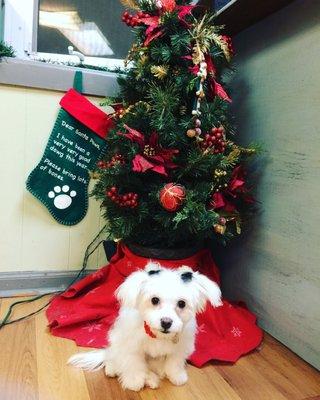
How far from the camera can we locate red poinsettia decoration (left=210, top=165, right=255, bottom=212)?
1.15 metres

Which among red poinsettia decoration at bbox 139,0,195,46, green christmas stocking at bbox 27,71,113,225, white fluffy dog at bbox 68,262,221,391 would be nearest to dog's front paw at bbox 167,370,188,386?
white fluffy dog at bbox 68,262,221,391

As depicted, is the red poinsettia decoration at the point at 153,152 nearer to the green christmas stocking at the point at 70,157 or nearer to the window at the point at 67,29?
the green christmas stocking at the point at 70,157

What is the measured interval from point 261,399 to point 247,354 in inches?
7.8

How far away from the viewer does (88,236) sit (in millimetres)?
1515

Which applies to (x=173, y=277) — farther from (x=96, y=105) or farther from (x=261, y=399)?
(x=96, y=105)

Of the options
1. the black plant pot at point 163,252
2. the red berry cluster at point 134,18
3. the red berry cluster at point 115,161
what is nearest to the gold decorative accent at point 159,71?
the red berry cluster at point 134,18

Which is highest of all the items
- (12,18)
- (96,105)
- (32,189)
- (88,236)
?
(12,18)

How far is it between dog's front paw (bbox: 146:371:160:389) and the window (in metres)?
1.24

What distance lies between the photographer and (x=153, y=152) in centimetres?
112

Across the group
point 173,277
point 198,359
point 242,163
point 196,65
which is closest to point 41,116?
point 196,65

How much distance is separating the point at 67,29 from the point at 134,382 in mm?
1377

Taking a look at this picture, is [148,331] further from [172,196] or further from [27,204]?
[27,204]

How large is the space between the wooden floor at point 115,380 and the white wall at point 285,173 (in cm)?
10

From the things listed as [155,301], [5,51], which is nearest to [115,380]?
[155,301]
